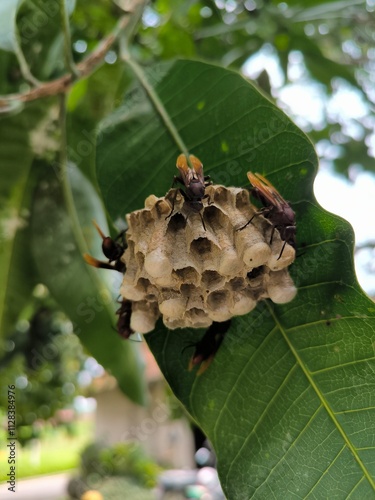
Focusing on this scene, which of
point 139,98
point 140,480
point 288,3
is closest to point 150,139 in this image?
point 139,98

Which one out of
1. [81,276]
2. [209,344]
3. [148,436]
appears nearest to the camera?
[209,344]

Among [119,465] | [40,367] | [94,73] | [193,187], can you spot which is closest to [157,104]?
[193,187]

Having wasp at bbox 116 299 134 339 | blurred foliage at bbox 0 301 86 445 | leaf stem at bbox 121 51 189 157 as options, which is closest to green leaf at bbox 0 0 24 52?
leaf stem at bbox 121 51 189 157

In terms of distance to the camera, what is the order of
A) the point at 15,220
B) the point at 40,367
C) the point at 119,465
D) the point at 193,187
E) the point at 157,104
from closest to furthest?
the point at 193,187
the point at 157,104
the point at 15,220
the point at 40,367
the point at 119,465

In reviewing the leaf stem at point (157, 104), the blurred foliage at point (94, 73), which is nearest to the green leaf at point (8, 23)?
the blurred foliage at point (94, 73)

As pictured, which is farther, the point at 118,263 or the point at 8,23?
the point at 8,23

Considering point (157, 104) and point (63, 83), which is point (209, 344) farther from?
point (63, 83)

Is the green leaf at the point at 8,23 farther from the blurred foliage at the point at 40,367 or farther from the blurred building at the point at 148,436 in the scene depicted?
the blurred building at the point at 148,436
